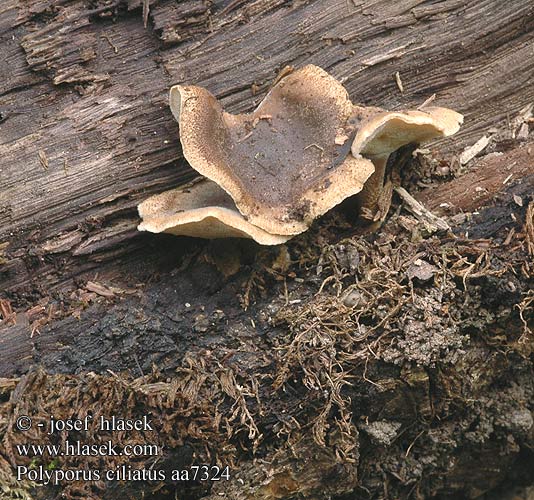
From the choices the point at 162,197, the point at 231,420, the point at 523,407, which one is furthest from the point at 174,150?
the point at 523,407

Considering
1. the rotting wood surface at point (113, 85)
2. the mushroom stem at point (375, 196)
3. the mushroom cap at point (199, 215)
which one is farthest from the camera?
the rotting wood surface at point (113, 85)

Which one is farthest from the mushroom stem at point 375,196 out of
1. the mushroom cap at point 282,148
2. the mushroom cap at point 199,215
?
the mushroom cap at point 199,215

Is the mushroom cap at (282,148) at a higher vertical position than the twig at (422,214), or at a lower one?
higher

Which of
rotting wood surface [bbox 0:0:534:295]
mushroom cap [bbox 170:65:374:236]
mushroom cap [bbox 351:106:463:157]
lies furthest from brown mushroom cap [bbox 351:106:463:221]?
rotting wood surface [bbox 0:0:534:295]

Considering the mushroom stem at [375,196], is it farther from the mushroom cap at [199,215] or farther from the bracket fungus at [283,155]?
the mushroom cap at [199,215]

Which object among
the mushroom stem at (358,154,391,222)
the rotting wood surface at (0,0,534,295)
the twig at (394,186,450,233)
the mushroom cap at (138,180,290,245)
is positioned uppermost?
the rotting wood surface at (0,0,534,295)

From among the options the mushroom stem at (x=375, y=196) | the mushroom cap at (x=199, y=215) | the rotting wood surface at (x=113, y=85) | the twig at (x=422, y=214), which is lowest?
the twig at (x=422, y=214)

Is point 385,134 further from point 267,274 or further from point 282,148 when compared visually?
point 267,274

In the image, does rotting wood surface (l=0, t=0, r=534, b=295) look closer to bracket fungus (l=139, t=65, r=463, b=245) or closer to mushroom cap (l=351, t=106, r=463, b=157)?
bracket fungus (l=139, t=65, r=463, b=245)
